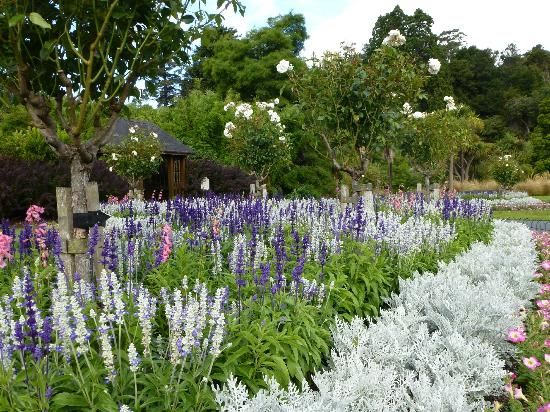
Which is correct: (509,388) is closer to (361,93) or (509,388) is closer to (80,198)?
(80,198)

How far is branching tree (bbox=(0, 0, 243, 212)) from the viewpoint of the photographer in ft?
12.3


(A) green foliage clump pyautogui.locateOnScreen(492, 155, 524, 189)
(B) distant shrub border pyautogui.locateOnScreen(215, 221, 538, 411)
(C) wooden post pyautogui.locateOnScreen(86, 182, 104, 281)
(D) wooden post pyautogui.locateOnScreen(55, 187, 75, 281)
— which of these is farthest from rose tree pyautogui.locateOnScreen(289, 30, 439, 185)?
(A) green foliage clump pyautogui.locateOnScreen(492, 155, 524, 189)

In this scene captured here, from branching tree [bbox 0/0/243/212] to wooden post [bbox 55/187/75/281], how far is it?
0.06 meters

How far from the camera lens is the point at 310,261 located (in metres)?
5.61

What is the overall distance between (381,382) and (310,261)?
2.47 meters

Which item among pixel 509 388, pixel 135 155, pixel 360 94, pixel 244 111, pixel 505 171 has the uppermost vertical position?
pixel 244 111

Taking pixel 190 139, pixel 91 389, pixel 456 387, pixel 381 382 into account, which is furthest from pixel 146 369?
pixel 190 139

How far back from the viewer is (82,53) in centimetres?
420

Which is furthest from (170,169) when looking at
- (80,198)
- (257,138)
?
(80,198)

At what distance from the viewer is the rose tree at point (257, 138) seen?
50.1ft

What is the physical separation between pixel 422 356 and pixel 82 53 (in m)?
3.63

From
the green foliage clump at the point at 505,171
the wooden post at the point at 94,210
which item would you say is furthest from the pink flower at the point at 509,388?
the green foliage clump at the point at 505,171

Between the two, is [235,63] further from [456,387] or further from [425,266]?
[456,387]

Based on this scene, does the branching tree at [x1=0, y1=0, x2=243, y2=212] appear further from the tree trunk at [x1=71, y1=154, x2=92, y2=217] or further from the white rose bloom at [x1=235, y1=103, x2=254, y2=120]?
the white rose bloom at [x1=235, y1=103, x2=254, y2=120]
